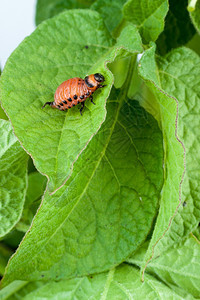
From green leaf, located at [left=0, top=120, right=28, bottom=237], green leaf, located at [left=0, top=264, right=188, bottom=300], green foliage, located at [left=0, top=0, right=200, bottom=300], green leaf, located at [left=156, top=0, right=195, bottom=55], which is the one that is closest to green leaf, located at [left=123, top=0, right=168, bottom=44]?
green foliage, located at [left=0, top=0, right=200, bottom=300]

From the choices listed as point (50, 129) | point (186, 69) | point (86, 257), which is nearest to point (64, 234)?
point (86, 257)

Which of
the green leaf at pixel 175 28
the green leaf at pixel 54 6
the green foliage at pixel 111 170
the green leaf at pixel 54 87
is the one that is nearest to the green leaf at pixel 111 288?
the green foliage at pixel 111 170

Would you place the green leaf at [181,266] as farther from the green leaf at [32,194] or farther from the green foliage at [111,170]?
the green leaf at [32,194]

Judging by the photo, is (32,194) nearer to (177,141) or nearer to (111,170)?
(111,170)

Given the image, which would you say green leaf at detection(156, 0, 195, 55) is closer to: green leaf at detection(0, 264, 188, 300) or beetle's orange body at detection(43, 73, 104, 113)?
beetle's orange body at detection(43, 73, 104, 113)

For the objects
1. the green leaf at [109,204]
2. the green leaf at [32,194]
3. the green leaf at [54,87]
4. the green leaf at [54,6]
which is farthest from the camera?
the green leaf at [54,6]

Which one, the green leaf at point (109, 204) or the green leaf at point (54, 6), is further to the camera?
the green leaf at point (54, 6)

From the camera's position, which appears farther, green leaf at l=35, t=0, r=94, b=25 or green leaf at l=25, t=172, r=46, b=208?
green leaf at l=35, t=0, r=94, b=25
